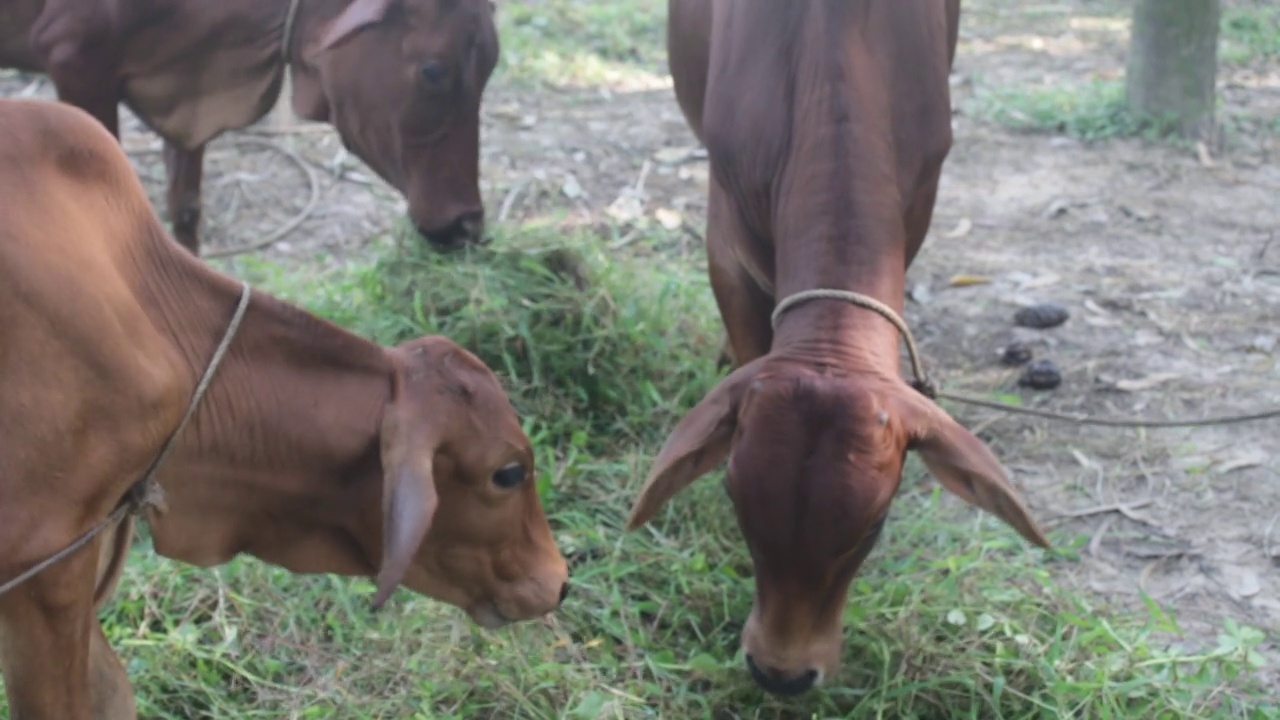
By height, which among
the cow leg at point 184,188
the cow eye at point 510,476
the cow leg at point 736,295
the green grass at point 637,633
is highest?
the cow eye at point 510,476

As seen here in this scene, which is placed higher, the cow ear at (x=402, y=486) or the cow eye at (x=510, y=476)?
the cow ear at (x=402, y=486)

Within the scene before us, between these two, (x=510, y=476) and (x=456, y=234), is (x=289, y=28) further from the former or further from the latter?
(x=510, y=476)

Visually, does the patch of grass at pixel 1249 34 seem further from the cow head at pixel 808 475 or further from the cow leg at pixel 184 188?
the cow head at pixel 808 475

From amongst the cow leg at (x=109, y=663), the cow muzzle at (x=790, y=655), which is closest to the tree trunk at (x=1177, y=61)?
the cow muzzle at (x=790, y=655)

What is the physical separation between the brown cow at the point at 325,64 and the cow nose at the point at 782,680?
7.25ft

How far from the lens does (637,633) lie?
12.2 ft

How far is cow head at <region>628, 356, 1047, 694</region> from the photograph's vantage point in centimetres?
289

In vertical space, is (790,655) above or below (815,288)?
below

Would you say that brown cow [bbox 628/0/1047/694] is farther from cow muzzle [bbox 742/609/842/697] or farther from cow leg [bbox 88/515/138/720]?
cow leg [bbox 88/515/138/720]

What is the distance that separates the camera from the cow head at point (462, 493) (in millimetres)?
2637

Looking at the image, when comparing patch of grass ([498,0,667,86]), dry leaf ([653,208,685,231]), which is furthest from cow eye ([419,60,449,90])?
patch of grass ([498,0,667,86])

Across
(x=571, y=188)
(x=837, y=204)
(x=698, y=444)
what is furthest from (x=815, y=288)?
(x=571, y=188)

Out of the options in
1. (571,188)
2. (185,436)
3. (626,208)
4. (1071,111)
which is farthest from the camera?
(1071,111)

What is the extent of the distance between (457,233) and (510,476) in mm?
2112
